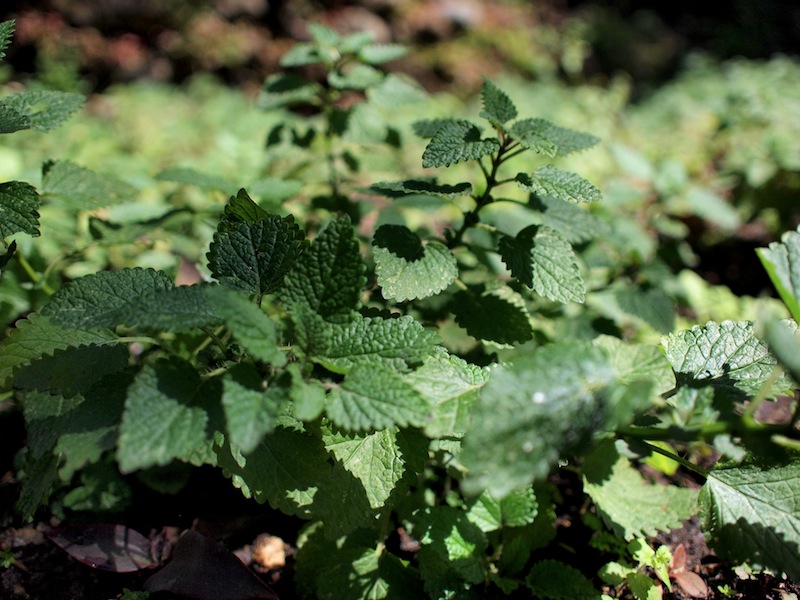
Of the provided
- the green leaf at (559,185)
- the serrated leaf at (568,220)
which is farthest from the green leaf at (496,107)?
the serrated leaf at (568,220)

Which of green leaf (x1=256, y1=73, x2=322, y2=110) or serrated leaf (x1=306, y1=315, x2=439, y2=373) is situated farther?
green leaf (x1=256, y1=73, x2=322, y2=110)

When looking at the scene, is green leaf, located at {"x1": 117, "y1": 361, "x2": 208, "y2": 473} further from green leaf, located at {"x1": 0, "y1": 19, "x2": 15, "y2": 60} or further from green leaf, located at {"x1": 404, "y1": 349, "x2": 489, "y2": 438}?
green leaf, located at {"x1": 0, "y1": 19, "x2": 15, "y2": 60}

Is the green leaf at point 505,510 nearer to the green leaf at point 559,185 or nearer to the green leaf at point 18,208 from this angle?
the green leaf at point 559,185

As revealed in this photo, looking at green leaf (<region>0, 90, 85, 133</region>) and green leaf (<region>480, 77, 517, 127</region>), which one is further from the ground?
green leaf (<region>480, 77, 517, 127</region>)

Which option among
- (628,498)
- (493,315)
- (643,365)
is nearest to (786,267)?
(643,365)

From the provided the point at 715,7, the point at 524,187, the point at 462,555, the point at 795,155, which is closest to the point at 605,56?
the point at 715,7

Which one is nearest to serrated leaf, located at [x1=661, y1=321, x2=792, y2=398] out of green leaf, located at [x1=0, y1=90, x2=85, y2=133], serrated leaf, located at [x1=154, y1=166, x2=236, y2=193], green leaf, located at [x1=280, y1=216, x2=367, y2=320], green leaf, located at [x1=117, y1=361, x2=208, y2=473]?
green leaf, located at [x1=280, y1=216, x2=367, y2=320]

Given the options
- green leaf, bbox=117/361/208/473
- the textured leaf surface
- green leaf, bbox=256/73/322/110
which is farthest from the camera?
green leaf, bbox=256/73/322/110

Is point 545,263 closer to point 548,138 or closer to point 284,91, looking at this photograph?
point 548,138
